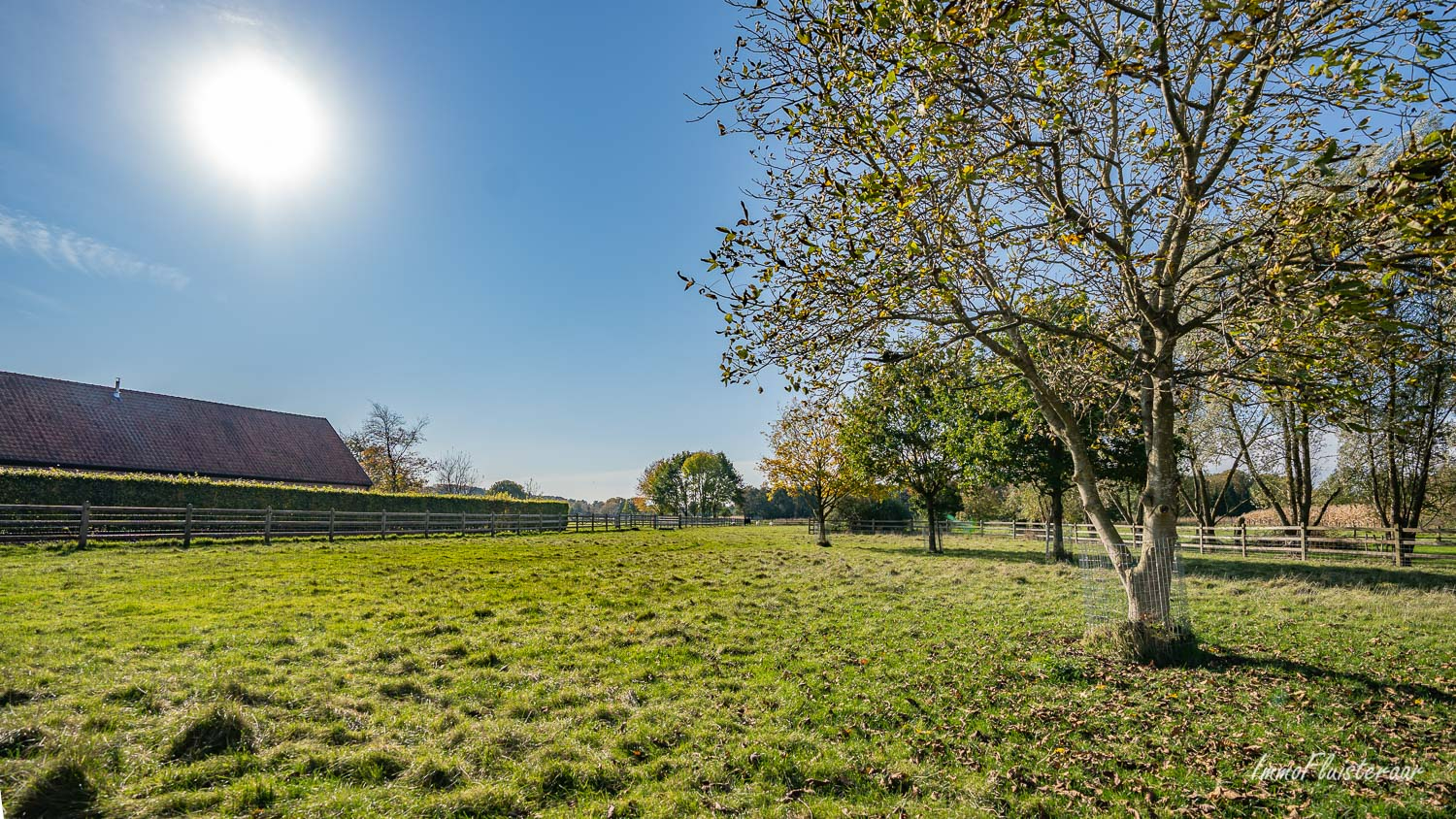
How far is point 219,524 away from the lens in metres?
21.5

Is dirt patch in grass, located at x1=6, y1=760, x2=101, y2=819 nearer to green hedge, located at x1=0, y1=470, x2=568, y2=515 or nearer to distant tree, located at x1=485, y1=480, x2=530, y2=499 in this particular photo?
green hedge, located at x1=0, y1=470, x2=568, y2=515

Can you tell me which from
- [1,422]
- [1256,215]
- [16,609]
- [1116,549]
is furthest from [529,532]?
[1256,215]

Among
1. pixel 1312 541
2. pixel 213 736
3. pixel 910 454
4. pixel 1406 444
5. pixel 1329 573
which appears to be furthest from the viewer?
pixel 910 454

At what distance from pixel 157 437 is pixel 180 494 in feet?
41.8

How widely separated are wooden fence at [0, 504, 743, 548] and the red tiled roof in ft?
36.9

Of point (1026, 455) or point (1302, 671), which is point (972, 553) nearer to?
point (1026, 455)

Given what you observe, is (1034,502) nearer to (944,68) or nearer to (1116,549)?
(1116,549)

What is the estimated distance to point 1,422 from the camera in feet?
86.7

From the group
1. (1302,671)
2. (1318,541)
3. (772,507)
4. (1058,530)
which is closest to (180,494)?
(1302,671)

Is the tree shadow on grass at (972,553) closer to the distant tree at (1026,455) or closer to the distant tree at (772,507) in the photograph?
the distant tree at (1026,455)

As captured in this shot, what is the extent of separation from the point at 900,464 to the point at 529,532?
68.4ft

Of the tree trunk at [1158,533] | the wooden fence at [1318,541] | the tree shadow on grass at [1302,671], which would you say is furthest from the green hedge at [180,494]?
the wooden fence at [1318,541]

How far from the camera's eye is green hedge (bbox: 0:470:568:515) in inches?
737

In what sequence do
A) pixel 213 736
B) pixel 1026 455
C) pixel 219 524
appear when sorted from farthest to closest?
pixel 219 524
pixel 1026 455
pixel 213 736
